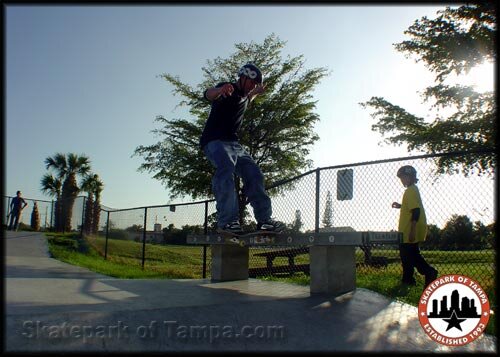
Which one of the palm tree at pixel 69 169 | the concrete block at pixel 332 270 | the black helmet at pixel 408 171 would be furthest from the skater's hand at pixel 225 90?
the palm tree at pixel 69 169

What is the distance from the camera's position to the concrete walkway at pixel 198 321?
2.86 metres

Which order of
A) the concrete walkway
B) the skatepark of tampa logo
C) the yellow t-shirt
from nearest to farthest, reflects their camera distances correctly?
1. the concrete walkway
2. the skatepark of tampa logo
3. the yellow t-shirt

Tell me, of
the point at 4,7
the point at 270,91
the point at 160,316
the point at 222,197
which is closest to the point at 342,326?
the point at 160,316

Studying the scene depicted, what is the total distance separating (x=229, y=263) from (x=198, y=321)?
11.2ft

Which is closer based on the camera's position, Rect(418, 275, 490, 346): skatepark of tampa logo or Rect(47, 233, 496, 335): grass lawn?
Rect(418, 275, 490, 346): skatepark of tampa logo

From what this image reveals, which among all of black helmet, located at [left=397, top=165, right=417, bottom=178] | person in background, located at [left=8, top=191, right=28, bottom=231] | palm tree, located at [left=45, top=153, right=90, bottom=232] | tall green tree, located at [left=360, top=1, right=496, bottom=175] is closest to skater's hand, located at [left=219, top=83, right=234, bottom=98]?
black helmet, located at [left=397, top=165, right=417, bottom=178]

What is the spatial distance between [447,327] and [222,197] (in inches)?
106

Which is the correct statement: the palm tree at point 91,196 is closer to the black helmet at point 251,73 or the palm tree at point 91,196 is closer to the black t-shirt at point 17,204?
the black t-shirt at point 17,204

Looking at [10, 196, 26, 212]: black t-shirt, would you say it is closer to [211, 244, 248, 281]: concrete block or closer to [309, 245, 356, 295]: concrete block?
[211, 244, 248, 281]: concrete block

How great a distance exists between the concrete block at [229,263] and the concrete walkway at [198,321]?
1.79 m

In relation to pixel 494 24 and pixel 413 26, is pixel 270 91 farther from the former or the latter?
pixel 494 24

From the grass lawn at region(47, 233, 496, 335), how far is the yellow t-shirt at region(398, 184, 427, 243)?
2.41 feet

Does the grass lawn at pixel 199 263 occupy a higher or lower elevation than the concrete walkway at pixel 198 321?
lower

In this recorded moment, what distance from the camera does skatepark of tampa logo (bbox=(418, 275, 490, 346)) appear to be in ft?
12.1
